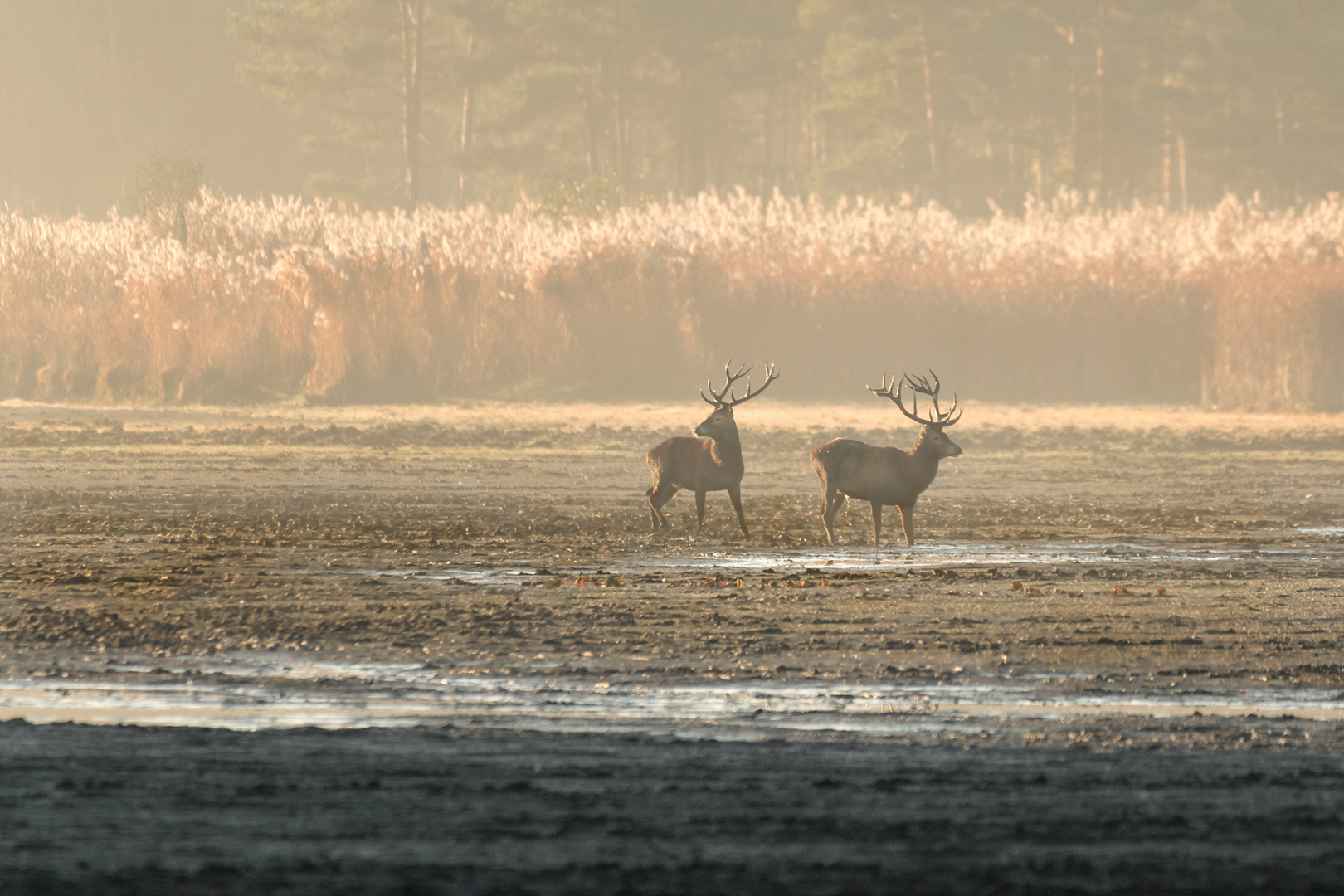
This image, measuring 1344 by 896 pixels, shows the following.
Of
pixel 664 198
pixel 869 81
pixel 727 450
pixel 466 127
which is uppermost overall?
pixel 869 81

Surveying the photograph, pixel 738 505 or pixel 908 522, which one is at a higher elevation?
pixel 738 505

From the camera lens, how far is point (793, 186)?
63.1m

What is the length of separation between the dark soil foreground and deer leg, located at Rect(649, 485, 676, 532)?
9.28 meters

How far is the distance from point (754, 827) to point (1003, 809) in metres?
0.86

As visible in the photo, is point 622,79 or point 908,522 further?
point 622,79

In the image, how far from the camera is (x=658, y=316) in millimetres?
30969

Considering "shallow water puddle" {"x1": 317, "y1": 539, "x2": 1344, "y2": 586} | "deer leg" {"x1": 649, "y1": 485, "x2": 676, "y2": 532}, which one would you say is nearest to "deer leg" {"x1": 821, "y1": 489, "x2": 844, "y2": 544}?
"shallow water puddle" {"x1": 317, "y1": 539, "x2": 1344, "y2": 586}

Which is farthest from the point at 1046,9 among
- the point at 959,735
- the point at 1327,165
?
the point at 959,735

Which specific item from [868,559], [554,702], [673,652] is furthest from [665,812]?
[868,559]

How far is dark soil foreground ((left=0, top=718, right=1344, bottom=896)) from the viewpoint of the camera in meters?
5.22

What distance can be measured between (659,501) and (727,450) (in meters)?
0.79

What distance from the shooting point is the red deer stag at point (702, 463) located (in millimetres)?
16594

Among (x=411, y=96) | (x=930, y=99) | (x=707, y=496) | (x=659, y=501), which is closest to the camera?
(x=659, y=501)

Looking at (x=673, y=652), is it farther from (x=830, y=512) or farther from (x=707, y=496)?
(x=707, y=496)
